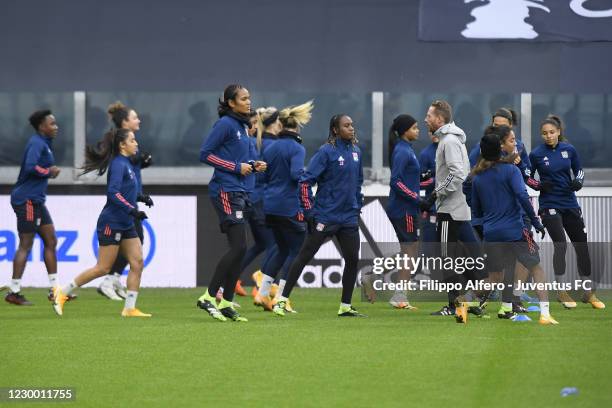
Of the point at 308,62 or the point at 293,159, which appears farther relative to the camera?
the point at 308,62

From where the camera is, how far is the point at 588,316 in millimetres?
13297

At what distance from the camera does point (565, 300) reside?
47.8 ft

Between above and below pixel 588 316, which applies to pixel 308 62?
above

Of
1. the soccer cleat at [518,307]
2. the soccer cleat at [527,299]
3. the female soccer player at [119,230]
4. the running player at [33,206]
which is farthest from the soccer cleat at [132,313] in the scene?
the soccer cleat at [527,299]

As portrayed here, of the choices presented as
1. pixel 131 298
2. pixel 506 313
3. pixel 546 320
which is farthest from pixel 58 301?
pixel 546 320

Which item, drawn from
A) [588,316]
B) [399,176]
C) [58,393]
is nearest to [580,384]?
[58,393]

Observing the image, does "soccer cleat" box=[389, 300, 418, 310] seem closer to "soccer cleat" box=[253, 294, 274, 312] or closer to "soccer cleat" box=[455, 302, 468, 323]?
"soccer cleat" box=[253, 294, 274, 312]

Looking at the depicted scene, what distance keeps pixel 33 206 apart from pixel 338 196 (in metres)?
4.09

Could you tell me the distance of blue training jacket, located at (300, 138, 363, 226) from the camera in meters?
13.3

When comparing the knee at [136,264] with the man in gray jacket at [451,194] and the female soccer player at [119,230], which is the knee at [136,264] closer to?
the female soccer player at [119,230]

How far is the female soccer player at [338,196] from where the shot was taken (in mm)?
13273

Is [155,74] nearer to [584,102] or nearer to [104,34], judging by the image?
[104,34]

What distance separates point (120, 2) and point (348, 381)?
42.6ft

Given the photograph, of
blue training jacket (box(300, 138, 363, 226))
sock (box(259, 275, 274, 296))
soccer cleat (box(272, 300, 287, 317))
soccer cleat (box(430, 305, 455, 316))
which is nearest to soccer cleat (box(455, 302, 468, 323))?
soccer cleat (box(430, 305, 455, 316))
